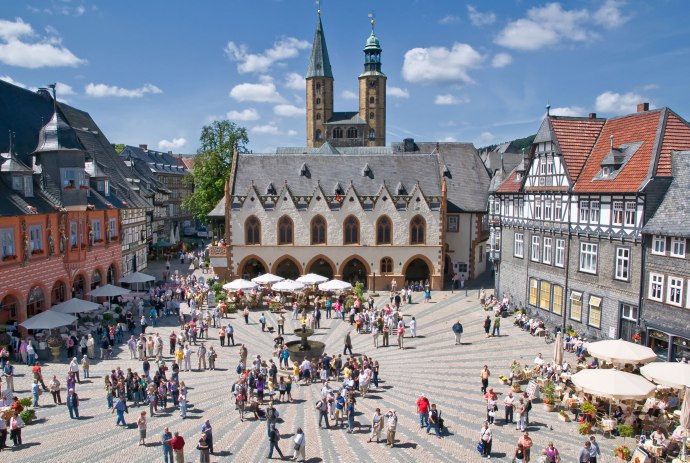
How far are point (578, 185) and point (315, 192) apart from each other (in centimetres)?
2185

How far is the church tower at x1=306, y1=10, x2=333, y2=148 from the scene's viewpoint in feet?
347

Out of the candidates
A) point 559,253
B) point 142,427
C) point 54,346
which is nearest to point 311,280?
point 559,253

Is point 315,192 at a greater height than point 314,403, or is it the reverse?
point 315,192

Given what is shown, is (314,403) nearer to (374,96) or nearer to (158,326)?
(158,326)

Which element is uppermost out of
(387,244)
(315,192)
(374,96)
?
(374,96)

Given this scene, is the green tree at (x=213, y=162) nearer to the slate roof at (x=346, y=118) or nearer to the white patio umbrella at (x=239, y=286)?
the white patio umbrella at (x=239, y=286)

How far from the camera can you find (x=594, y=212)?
1182 inches

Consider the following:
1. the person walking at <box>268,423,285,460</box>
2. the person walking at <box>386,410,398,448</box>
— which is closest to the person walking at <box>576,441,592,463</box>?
Result: the person walking at <box>386,410,398,448</box>

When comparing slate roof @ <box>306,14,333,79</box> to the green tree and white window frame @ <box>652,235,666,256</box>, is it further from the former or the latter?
white window frame @ <box>652,235,666,256</box>

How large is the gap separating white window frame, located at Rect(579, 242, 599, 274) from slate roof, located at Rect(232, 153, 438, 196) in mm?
17627

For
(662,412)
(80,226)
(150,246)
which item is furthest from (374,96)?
(662,412)

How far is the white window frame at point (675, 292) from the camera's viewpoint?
968 inches

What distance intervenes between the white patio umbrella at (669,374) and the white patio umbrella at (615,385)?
0.59 metres

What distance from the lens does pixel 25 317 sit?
3144 centimetres
